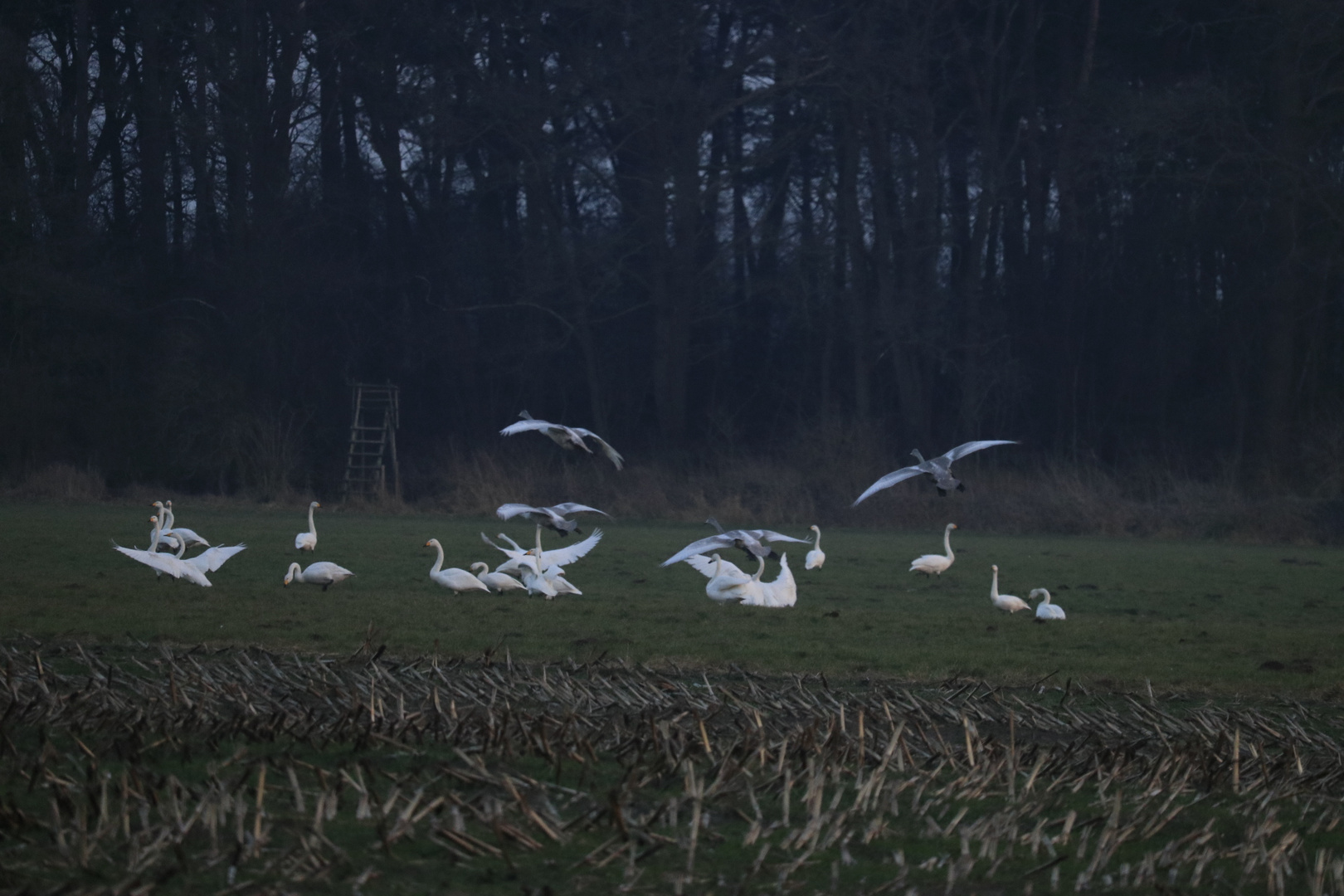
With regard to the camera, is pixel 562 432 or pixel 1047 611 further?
pixel 562 432

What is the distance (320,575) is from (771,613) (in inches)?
150

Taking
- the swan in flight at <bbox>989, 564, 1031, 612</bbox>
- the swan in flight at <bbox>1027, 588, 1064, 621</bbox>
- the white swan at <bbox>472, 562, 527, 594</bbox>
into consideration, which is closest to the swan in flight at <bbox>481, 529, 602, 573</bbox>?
the white swan at <bbox>472, 562, 527, 594</bbox>

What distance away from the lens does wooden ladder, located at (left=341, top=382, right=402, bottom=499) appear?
98.4 feet

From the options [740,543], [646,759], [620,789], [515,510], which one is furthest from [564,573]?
[620,789]

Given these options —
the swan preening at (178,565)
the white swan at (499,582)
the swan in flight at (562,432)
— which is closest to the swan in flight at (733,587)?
the swan in flight at (562,432)

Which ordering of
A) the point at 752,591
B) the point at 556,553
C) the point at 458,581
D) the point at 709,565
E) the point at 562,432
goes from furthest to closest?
the point at 556,553, the point at 562,432, the point at 709,565, the point at 458,581, the point at 752,591

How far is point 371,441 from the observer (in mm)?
31047

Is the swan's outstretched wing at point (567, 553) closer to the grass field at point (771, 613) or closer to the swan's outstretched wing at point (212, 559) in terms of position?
the grass field at point (771, 613)

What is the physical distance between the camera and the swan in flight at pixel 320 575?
12.3m

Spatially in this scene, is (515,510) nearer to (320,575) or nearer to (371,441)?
(320,575)

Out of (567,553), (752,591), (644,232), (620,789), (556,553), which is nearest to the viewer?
(620,789)

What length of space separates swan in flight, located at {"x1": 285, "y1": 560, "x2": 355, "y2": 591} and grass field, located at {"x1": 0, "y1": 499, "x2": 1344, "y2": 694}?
189 mm

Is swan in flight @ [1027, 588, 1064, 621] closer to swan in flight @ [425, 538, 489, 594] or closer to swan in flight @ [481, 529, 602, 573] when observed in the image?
swan in flight @ [481, 529, 602, 573]

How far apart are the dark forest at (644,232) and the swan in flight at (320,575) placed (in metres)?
16.6
